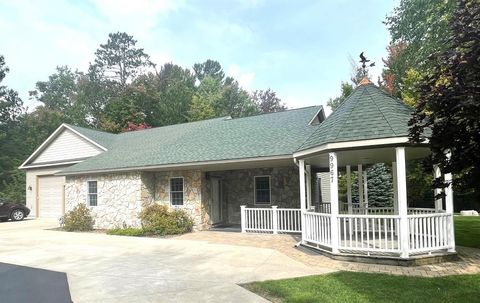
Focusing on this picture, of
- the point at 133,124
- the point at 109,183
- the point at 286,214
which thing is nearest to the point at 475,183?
the point at 286,214

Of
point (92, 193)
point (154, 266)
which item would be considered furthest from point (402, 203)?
point (92, 193)

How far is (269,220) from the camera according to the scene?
14.6 metres

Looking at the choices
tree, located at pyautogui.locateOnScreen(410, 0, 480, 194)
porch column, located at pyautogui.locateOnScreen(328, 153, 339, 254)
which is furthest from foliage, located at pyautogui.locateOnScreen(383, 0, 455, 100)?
tree, located at pyautogui.locateOnScreen(410, 0, 480, 194)

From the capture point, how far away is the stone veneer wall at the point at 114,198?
643 inches

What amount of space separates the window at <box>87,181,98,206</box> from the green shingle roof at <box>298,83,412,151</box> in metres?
11.5

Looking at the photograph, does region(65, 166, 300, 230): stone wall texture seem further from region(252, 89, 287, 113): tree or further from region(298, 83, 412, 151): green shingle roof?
region(252, 89, 287, 113): tree

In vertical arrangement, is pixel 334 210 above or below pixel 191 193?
below

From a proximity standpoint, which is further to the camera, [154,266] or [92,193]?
[92,193]

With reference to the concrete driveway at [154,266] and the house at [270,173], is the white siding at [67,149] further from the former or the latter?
the concrete driveway at [154,266]

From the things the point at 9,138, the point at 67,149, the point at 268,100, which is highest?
the point at 268,100

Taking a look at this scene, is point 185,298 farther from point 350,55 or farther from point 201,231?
point 350,55

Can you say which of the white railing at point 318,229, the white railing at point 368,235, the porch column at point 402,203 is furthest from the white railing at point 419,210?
the white railing at point 318,229

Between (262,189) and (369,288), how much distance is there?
382 inches

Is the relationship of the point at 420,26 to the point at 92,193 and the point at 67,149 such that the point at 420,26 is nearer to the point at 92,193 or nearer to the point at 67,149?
the point at 92,193
